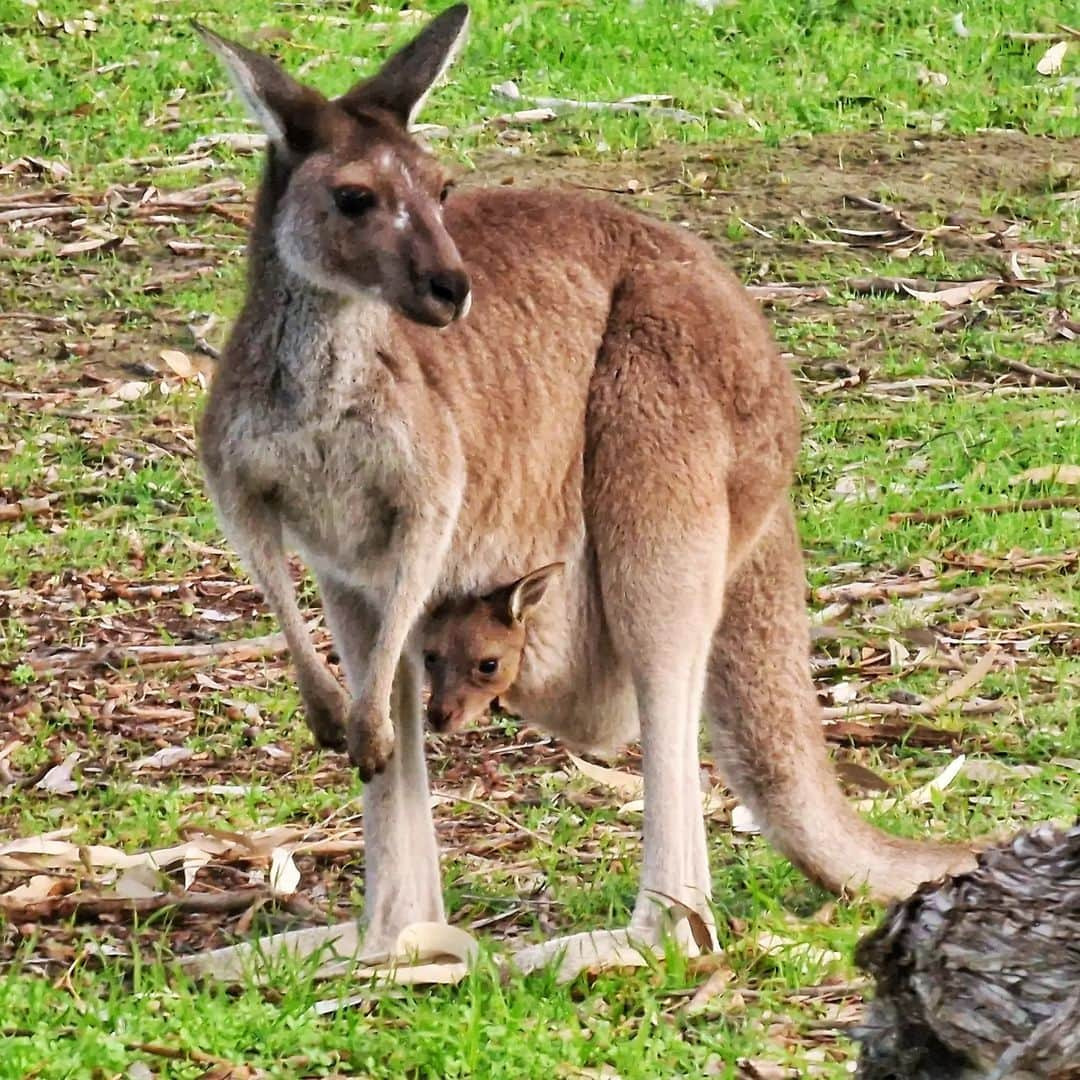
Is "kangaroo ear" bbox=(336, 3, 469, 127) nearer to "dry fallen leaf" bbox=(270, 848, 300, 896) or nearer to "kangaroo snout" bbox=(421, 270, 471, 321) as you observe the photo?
"kangaroo snout" bbox=(421, 270, 471, 321)

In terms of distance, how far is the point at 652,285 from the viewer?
4.12 m

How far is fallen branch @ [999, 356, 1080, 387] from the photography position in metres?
6.80

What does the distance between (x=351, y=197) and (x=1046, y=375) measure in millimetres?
3669

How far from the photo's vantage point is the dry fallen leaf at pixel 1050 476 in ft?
19.7

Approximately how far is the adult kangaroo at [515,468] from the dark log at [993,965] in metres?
1.20

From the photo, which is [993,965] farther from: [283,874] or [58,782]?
[58,782]

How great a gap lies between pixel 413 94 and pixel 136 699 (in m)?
1.79

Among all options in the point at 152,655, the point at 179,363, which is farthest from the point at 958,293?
the point at 152,655

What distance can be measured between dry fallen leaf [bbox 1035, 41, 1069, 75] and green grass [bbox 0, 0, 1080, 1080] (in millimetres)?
48

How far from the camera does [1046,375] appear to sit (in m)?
6.82

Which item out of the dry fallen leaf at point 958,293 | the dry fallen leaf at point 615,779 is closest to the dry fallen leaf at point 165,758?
the dry fallen leaf at point 615,779

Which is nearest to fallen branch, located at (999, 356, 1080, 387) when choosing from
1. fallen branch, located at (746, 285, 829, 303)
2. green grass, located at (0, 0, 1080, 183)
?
fallen branch, located at (746, 285, 829, 303)

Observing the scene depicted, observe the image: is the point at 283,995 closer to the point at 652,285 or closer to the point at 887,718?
the point at 652,285

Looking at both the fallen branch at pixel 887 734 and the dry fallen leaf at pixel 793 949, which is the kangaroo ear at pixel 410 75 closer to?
Result: the dry fallen leaf at pixel 793 949
